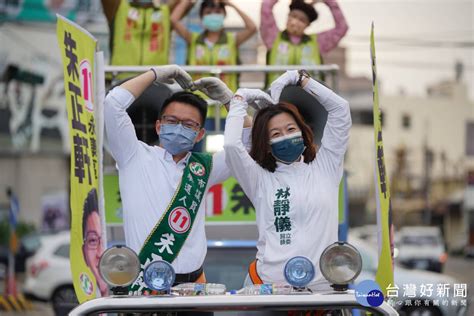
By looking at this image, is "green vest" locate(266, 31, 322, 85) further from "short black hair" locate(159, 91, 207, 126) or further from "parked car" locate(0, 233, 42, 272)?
"parked car" locate(0, 233, 42, 272)

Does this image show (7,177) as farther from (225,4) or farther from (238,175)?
(238,175)

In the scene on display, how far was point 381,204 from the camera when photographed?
19.0 feet

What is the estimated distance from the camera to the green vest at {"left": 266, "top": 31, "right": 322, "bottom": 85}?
888cm

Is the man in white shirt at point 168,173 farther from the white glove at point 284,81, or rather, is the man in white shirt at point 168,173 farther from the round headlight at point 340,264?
the round headlight at point 340,264

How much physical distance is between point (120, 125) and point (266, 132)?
29.6 inches

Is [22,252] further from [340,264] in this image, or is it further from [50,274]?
[340,264]

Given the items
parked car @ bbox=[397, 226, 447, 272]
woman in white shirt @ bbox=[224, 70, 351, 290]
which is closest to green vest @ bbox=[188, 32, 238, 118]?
woman in white shirt @ bbox=[224, 70, 351, 290]

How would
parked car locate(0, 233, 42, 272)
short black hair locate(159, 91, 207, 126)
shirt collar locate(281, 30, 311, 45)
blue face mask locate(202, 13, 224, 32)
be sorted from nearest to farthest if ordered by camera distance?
short black hair locate(159, 91, 207, 126) < shirt collar locate(281, 30, 311, 45) < blue face mask locate(202, 13, 224, 32) < parked car locate(0, 233, 42, 272)

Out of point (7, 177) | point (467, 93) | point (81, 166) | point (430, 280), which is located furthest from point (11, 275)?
point (467, 93)

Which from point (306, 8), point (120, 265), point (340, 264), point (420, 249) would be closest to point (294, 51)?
point (306, 8)

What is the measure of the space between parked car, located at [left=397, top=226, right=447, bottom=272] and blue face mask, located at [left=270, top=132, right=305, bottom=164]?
2431cm

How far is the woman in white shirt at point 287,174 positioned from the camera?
17.1 feet

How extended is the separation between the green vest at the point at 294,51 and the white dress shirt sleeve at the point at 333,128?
10.7ft

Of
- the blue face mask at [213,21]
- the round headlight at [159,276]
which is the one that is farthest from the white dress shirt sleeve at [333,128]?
the blue face mask at [213,21]
